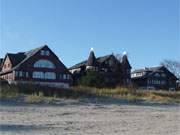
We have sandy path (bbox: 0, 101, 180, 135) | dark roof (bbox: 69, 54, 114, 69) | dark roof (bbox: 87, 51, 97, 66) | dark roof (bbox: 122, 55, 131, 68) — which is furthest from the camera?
dark roof (bbox: 69, 54, 114, 69)

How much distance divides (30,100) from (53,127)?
A: 11.7 metres

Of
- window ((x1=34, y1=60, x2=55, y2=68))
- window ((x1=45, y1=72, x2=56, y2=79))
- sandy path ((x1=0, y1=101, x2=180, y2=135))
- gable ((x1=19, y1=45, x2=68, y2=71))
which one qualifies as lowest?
sandy path ((x1=0, y1=101, x2=180, y2=135))

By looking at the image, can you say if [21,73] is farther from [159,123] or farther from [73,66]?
[159,123]

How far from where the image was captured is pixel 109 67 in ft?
286

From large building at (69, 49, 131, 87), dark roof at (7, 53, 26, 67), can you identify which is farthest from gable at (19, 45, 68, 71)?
large building at (69, 49, 131, 87)

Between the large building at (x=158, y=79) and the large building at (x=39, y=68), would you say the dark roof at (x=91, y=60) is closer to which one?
the large building at (x=39, y=68)

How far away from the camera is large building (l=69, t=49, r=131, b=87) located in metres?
84.2

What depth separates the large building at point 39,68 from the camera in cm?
7281

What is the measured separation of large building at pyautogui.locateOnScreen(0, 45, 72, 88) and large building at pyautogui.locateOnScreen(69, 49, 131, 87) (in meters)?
8.49

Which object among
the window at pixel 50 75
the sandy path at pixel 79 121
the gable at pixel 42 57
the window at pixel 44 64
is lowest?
the sandy path at pixel 79 121

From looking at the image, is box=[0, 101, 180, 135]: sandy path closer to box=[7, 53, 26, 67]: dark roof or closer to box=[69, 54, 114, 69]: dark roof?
box=[7, 53, 26, 67]: dark roof

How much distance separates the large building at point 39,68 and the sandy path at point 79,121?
140 feet

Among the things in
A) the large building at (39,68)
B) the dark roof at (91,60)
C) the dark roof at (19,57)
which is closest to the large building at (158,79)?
the dark roof at (91,60)

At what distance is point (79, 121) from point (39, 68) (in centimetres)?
5177
